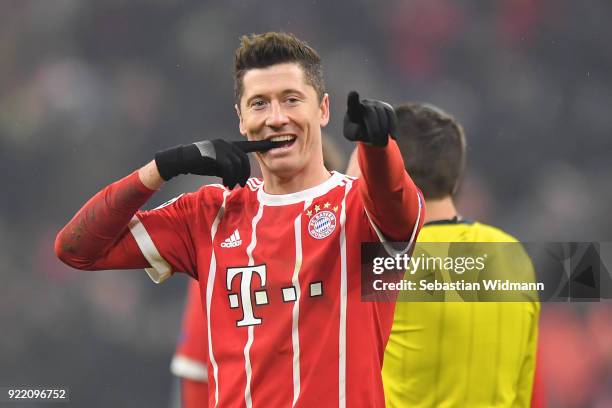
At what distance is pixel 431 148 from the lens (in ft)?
9.27

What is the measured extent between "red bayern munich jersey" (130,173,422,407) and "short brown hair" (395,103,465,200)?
64cm

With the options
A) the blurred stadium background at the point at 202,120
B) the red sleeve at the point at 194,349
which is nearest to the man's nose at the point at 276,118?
the red sleeve at the point at 194,349

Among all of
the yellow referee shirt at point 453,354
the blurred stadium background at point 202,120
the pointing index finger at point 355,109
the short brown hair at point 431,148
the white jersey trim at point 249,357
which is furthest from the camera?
the blurred stadium background at point 202,120

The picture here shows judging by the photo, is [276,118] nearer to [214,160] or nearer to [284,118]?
[284,118]

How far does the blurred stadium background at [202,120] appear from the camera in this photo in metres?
5.26

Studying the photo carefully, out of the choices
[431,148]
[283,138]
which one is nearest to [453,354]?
[431,148]

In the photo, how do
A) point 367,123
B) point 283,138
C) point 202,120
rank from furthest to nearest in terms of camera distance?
point 202,120, point 283,138, point 367,123

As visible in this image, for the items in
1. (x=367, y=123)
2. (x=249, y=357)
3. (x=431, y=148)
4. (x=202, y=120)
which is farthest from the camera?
(x=202, y=120)

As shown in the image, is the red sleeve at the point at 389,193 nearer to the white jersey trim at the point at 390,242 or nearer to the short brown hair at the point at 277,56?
the white jersey trim at the point at 390,242

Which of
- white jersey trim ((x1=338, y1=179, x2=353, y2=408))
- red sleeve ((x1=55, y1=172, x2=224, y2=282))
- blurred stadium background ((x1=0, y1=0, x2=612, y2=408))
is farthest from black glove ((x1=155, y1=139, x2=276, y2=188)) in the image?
blurred stadium background ((x1=0, y1=0, x2=612, y2=408))

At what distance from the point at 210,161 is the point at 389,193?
473 mm

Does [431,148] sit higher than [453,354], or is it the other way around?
[431,148]

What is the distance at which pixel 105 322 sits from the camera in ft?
17.4

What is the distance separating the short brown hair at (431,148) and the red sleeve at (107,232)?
3.04 feet
